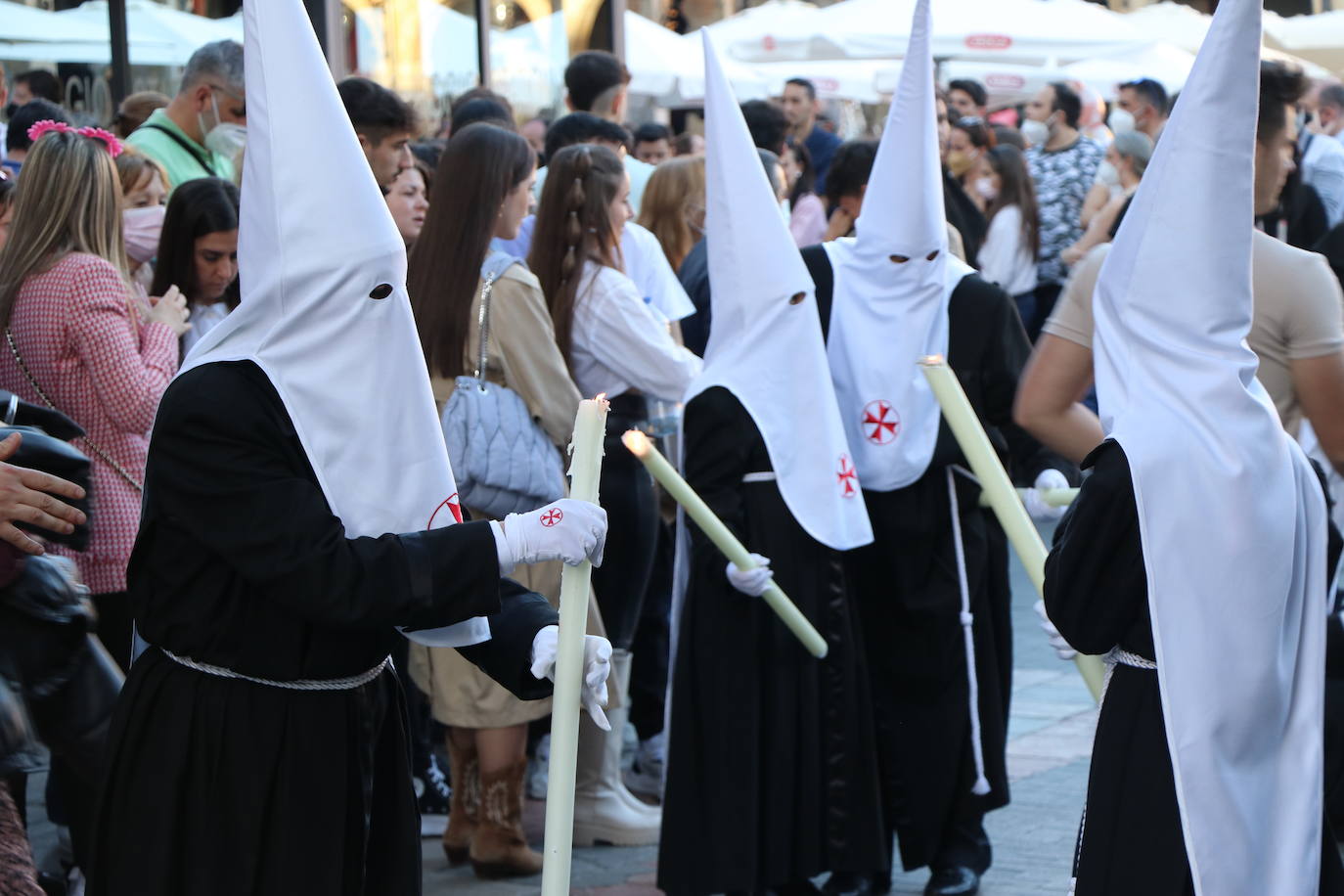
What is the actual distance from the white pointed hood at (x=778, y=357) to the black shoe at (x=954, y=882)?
94 centimetres

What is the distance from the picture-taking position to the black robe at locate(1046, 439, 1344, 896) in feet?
9.70

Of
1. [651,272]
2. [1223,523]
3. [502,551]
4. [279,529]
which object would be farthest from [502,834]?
[1223,523]

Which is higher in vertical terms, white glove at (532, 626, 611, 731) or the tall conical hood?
the tall conical hood

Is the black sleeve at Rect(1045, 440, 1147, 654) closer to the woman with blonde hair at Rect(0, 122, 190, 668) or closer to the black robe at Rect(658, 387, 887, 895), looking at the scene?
the black robe at Rect(658, 387, 887, 895)

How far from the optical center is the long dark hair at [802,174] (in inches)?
384

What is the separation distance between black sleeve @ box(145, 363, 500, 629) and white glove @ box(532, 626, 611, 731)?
0.14 metres

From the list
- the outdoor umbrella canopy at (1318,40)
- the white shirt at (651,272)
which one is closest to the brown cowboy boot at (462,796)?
the white shirt at (651,272)

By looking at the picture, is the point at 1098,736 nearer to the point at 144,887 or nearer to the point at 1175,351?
the point at 1175,351

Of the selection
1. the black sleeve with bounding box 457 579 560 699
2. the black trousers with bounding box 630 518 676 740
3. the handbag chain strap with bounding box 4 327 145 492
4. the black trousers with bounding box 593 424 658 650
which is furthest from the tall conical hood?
the black sleeve with bounding box 457 579 560 699

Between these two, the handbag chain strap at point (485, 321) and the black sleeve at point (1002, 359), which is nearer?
the handbag chain strap at point (485, 321)

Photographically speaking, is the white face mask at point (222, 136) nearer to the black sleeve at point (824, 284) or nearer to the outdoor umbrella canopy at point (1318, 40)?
the black sleeve at point (824, 284)

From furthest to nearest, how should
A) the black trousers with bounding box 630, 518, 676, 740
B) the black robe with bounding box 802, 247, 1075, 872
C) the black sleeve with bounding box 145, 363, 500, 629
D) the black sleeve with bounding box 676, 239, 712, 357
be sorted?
the black sleeve with bounding box 676, 239, 712, 357 → the black trousers with bounding box 630, 518, 676, 740 → the black robe with bounding box 802, 247, 1075, 872 → the black sleeve with bounding box 145, 363, 500, 629

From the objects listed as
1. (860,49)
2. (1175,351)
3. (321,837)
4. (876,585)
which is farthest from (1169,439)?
(860,49)

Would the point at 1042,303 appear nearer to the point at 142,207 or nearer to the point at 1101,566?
the point at 142,207
